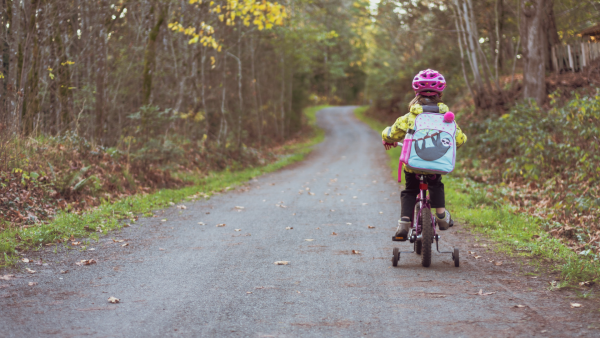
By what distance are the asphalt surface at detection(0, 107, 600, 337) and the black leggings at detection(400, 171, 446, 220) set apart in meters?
0.68

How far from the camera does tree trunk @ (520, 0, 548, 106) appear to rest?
53.6ft

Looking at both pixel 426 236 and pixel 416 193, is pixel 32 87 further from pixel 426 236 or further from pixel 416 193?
pixel 426 236

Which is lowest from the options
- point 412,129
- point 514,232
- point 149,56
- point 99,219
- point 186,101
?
point 514,232

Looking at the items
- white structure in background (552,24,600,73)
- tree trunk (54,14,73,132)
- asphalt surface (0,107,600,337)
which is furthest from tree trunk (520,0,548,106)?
tree trunk (54,14,73,132)

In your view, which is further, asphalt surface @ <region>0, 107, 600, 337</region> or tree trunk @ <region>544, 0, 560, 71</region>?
tree trunk @ <region>544, 0, 560, 71</region>

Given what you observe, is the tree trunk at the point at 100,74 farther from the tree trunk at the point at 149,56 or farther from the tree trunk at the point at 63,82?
the tree trunk at the point at 149,56

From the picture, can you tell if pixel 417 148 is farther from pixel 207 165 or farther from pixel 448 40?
pixel 448 40

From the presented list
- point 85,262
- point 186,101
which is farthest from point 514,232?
point 186,101

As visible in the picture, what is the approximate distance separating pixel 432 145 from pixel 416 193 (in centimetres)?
77

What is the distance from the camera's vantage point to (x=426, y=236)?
222 inches

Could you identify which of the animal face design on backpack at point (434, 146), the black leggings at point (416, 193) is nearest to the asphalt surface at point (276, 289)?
the black leggings at point (416, 193)

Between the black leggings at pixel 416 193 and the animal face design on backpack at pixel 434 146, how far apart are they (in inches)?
17.7

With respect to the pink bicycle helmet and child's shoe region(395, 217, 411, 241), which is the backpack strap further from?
child's shoe region(395, 217, 411, 241)

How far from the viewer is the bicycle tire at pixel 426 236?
5.64m
